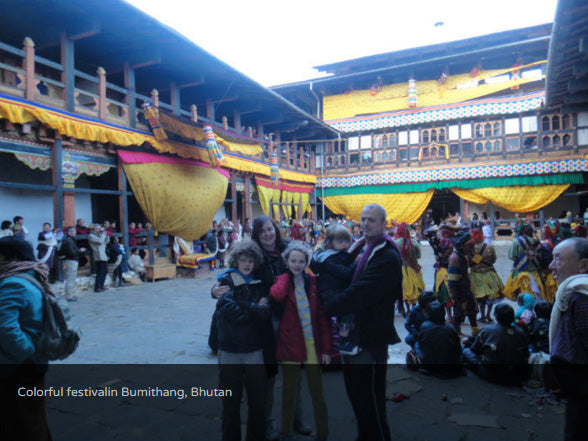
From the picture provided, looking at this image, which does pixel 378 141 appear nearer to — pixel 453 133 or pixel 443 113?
pixel 443 113

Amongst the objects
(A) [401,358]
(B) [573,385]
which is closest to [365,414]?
(B) [573,385]

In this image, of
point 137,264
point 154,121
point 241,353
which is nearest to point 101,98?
point 154,121

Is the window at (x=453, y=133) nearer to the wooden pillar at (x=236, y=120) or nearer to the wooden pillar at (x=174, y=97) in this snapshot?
the wooden pillar at (x=236, y=120)

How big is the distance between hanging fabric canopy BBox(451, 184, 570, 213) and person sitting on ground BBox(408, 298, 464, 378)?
16.5m

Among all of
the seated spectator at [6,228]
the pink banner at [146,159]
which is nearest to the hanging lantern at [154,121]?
the pink banner at [146,159]

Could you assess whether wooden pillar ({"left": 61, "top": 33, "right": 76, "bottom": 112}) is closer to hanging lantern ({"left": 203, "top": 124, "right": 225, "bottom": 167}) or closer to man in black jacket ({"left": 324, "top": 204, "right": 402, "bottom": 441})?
hanging lantern ({"left": 203, "top": 124, "right": 225, "bottom": 167})

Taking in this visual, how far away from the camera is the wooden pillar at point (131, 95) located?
9.34 meters

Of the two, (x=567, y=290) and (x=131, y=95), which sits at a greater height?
(x=131, y=95)

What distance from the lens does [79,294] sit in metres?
7.92

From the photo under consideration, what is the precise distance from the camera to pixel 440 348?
355 centimetres

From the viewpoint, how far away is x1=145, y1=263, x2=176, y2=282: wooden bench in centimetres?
962

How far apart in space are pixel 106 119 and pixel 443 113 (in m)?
15.9

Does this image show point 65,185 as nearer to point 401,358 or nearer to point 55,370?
point 55,370

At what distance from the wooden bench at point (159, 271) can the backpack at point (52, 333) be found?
7.85 meters
